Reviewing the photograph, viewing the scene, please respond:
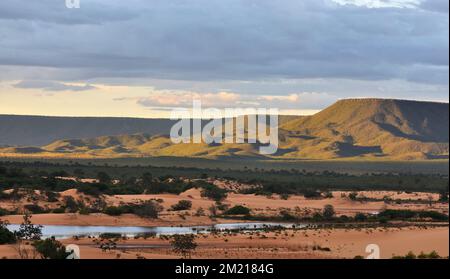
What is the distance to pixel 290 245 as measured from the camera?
1727 inches

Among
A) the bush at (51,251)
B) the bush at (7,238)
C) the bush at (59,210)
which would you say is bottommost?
the bush at (59,210)

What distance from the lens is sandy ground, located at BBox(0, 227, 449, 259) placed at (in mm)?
37406

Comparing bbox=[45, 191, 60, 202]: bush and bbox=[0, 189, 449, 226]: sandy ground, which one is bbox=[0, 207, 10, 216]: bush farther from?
bbox=[45, 191, 60, 202]: bush

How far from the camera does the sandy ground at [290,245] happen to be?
37406mm

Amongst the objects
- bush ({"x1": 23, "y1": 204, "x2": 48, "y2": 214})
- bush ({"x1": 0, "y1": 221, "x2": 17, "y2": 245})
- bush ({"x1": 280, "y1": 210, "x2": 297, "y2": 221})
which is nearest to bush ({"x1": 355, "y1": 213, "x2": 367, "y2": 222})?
bush ({"x1": 280, "y1": 210, "x2": 297, "y2": 221})

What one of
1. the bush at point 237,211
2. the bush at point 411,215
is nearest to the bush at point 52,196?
the bush at point 237,211

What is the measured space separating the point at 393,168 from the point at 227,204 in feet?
409

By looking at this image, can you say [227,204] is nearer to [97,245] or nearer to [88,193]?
[88,193]

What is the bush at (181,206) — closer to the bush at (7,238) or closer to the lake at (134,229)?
the lake at (134,229)

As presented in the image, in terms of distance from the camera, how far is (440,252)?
4312 centimetres

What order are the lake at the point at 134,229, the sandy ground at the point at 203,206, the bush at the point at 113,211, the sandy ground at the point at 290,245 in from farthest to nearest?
1. the bush at the point at 113,211
2. the sandy ground at the point at 203,206
3. the lake at the point at 134,229
4. the sandy ground at the point at 290,245
